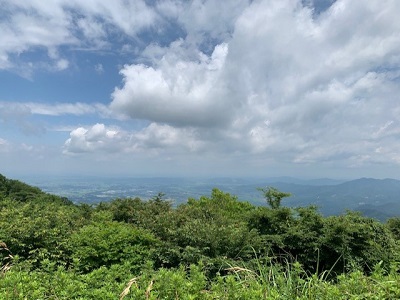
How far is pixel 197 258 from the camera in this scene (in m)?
8.52

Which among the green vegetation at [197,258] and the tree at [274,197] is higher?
the tree at [274,197]

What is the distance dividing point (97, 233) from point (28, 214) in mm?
3639

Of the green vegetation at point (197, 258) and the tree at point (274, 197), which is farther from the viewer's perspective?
the tree at point (274, 197)

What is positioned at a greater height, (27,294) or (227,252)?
(27,294)

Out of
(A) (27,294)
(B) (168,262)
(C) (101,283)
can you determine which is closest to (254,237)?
(B) (168,262)

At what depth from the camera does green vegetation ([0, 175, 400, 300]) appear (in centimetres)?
339

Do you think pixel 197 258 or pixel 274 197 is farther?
pixel 274 197

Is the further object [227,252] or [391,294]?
[227,252]

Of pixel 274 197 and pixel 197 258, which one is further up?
pixel 274 197

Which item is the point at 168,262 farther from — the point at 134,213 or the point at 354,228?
the point at 134,213

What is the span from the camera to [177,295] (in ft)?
10.5

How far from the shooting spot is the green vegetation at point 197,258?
3.39 metres

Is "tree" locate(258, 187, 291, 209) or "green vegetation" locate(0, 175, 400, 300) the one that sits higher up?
"tree" locate(258, 187, 291, 209)

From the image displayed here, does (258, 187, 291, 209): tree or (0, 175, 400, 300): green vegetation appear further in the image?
(258, 187, 291, 209): tree
